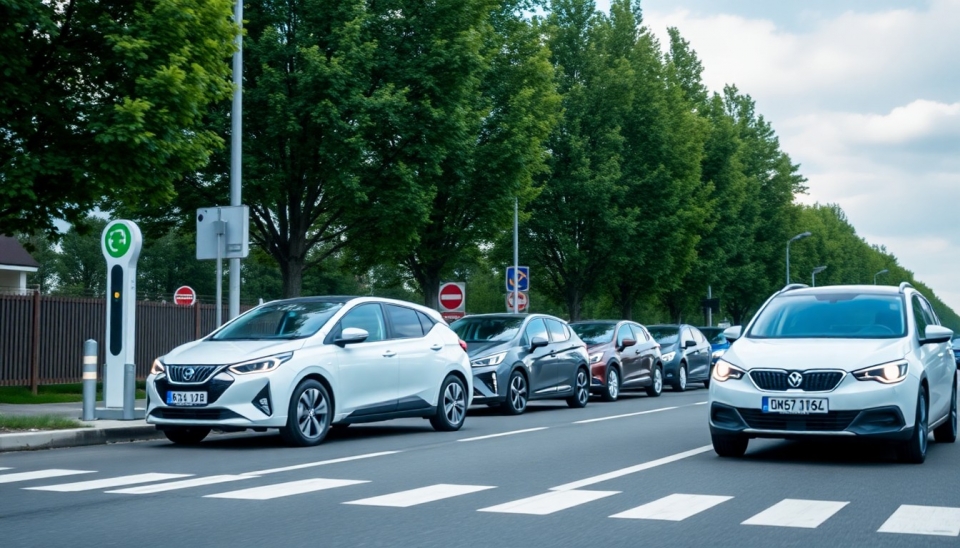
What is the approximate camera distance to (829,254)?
98688mm

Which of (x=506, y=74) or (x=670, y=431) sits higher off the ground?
(x=506, y=74)

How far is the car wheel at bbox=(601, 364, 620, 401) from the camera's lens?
23.7 meters

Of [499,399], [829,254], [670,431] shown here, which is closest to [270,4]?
[499,399]

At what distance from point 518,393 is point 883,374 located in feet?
30.2

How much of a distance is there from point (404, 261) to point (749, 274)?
3070 centimetres

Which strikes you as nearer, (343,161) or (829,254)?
(343,161)

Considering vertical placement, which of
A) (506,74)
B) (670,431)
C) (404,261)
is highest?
(506,74)

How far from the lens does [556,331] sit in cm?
2080

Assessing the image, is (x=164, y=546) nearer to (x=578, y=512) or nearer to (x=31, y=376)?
(x=578, y=512)

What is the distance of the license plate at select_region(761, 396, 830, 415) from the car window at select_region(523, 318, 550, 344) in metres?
9.21

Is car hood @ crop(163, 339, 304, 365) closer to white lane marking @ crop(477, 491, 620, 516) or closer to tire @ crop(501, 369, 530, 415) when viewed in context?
white lane marking @ crop(477, 491, 620, 516)

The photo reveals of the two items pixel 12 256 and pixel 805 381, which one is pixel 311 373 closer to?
pixel 805 381

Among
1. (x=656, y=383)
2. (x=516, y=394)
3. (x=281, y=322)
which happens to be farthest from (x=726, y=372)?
(x=656, y=383)

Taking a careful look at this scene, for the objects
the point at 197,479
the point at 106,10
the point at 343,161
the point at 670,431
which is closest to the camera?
the point at 197,479
